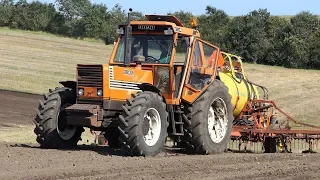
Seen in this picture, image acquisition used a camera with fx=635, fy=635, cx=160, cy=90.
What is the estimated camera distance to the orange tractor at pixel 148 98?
10875 mm

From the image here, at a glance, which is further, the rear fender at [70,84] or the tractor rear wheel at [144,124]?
the rear fender at [70,84]

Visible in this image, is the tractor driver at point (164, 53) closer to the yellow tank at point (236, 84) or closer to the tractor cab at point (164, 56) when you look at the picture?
the tractor cab at point (164, 56)

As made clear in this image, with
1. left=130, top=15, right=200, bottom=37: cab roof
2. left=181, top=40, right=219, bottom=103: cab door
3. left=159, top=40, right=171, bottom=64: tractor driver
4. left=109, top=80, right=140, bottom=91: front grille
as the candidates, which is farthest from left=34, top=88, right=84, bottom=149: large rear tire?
left=181, top=40, right=219, bottom=103: cab door

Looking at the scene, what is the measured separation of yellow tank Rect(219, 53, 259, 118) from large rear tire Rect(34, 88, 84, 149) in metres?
4.39

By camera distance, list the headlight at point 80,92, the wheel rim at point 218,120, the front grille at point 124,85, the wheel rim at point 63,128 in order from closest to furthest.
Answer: the front grille at point 124,85, the headlight at point 80,92, the wheel rim at point 63,128, the wheel rim at point 218,120

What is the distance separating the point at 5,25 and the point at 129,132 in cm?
5912

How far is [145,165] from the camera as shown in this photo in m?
9.56

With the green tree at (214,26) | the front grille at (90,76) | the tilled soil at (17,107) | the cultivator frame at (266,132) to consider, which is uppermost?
the green tree at (214,26)

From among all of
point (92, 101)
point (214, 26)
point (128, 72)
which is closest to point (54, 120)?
point (92, 101)

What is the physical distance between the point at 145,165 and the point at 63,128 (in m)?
2.84

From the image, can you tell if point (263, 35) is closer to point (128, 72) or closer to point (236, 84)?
point (236, 84)

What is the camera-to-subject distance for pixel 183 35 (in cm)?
1209

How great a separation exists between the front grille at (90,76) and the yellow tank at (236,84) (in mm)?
4363

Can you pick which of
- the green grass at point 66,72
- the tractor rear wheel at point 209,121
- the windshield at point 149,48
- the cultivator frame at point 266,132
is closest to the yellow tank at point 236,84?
the cultivator frame at point 266,132
